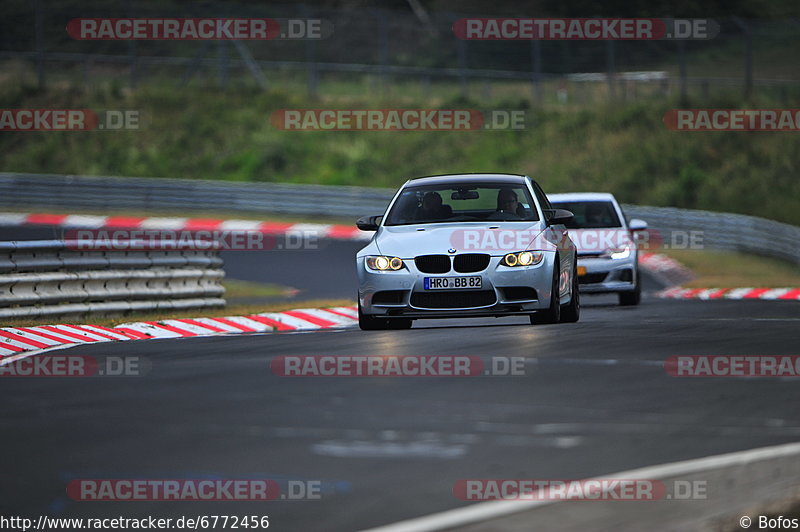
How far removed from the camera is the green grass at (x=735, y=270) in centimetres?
2773

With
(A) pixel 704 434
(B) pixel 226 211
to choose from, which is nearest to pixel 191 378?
(A) pixel 704 434

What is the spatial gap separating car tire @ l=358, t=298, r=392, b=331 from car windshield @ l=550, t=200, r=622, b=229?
22.6ft

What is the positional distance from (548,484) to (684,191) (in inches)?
1448

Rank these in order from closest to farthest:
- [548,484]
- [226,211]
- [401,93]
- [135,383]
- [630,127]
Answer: [548,484], [135,383], [226,211], [630,127], [401,93]

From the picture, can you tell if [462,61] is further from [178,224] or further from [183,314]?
[183,314]

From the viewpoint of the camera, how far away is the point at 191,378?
34.7 feet

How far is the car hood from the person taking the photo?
14.2 meters

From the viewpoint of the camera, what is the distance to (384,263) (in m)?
14.3

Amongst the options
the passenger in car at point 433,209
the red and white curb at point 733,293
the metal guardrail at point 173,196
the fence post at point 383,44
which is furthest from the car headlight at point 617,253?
the fence post at point 383,44

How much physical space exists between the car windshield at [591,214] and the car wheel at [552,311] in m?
6.42

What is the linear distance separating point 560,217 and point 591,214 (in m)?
6.73

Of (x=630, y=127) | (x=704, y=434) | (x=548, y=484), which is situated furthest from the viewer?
(x=630, y=127)

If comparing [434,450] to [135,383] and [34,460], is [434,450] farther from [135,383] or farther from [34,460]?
[135,383]

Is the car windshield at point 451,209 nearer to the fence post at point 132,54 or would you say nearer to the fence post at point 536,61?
the fence post at point 536,61
